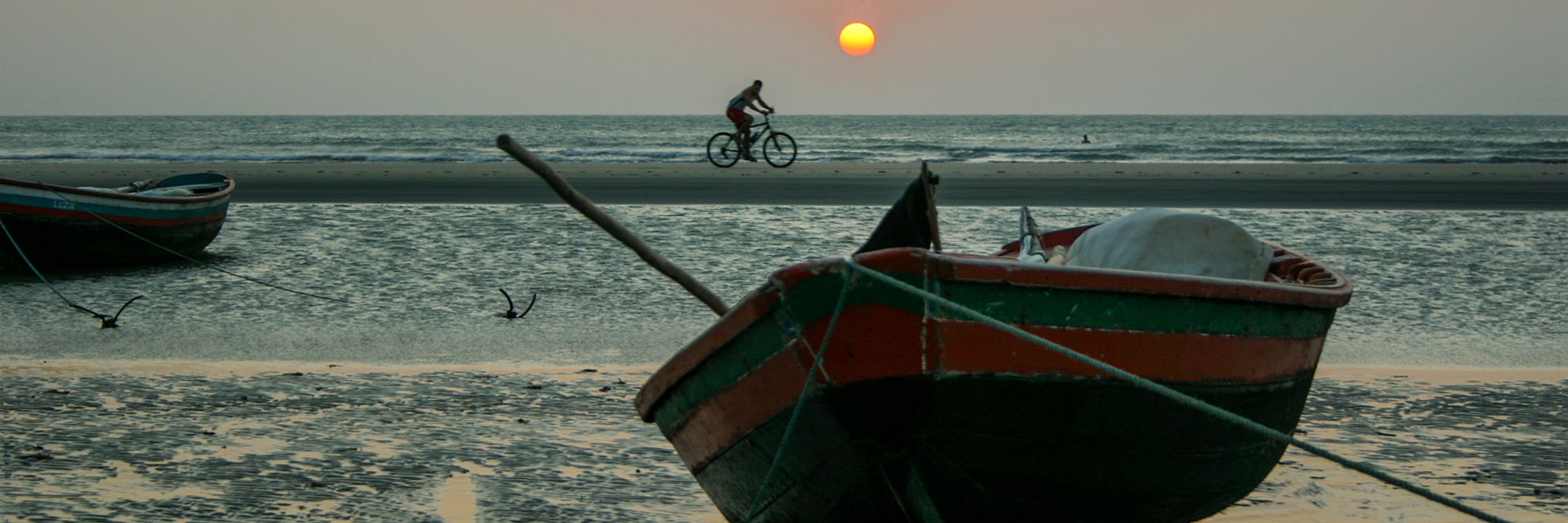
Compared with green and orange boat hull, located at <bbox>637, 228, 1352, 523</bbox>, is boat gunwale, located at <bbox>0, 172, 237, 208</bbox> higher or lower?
lower

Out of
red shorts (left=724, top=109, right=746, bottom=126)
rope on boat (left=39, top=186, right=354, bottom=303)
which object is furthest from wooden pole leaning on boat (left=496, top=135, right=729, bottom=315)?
red shorts (left=724, top=109, right=746, bottom=126)

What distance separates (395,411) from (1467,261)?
367 inches

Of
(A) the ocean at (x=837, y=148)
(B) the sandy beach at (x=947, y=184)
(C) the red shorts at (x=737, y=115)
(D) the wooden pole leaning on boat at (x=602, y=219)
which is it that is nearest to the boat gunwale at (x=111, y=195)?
(B) the sandy beach at (x=947, y=184)

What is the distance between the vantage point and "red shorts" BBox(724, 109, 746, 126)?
67.8 feet

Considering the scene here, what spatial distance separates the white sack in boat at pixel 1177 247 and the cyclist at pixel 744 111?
47.6 ft

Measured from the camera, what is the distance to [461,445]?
4.89 metres

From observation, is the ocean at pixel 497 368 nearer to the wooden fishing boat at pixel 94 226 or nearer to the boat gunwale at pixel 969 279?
the wooden fishing boat at pixel 94 226

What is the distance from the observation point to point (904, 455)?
3.13m

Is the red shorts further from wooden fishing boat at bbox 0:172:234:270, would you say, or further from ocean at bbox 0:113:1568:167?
wooden fishing boat at bbox 0:172:234:270

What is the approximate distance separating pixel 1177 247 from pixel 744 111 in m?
17.8

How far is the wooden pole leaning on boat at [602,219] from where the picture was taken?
353 centimetres

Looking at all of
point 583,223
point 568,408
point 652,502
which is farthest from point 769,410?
point 583,223

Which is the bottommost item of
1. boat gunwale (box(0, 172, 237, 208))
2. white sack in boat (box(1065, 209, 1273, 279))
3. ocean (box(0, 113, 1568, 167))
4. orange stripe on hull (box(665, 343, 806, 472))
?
ocean (box(0, 113, 1568, 167))

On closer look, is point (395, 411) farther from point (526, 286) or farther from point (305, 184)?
point (305, 184)
